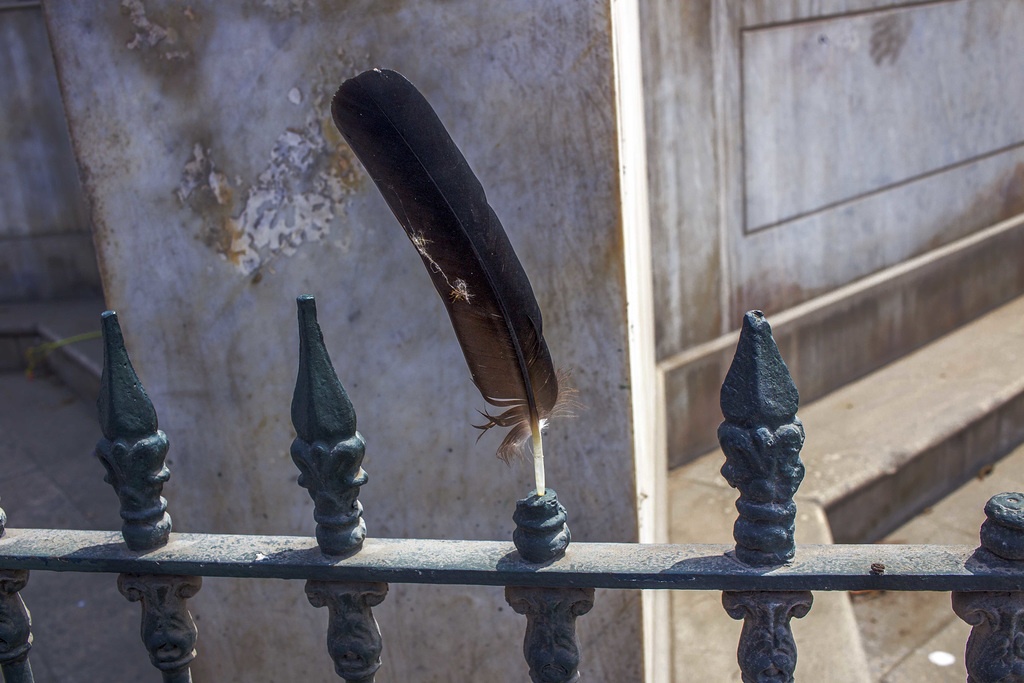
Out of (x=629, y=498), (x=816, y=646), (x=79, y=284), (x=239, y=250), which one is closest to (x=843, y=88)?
(x=816, y=646)

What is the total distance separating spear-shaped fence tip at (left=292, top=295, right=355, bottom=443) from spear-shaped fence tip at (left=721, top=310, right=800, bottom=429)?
56 cm

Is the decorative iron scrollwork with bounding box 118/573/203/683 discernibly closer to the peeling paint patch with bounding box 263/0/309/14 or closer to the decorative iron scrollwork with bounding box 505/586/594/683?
the decorative iron scrollwork with bounding box 505/586/594/683

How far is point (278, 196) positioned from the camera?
192 centimetres

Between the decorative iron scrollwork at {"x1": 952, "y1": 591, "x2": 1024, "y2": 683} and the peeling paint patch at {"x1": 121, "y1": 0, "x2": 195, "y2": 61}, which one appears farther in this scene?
the peeling paint patch at {"x1": 121, "y1": 0, "x2": 195, "y2": 61}

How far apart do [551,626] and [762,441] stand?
0.44 m

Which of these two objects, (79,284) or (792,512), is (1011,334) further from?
(79,284)

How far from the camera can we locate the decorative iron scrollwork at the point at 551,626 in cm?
125

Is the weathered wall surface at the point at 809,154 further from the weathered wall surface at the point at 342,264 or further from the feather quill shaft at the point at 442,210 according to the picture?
the feather quill shaft at the point at 442,210

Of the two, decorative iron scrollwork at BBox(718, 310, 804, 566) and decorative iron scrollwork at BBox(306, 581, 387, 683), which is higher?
decorative iron scrollwork at BBox(718, 310, 804, 566)

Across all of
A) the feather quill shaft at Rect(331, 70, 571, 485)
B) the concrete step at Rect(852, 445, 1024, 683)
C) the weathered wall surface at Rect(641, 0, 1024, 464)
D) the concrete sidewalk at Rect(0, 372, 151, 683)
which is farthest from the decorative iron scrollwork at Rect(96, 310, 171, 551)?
the weathered wall surface at Rect(641, 0, 1024, 464)

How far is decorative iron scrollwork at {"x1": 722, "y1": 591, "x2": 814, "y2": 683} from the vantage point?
118 centimetres

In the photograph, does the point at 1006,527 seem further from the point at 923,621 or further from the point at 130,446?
the point at 923,621

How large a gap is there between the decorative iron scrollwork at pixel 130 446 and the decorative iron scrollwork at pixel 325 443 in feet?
0.84

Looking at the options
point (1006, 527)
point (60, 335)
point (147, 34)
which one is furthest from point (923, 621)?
point (60, 335)
